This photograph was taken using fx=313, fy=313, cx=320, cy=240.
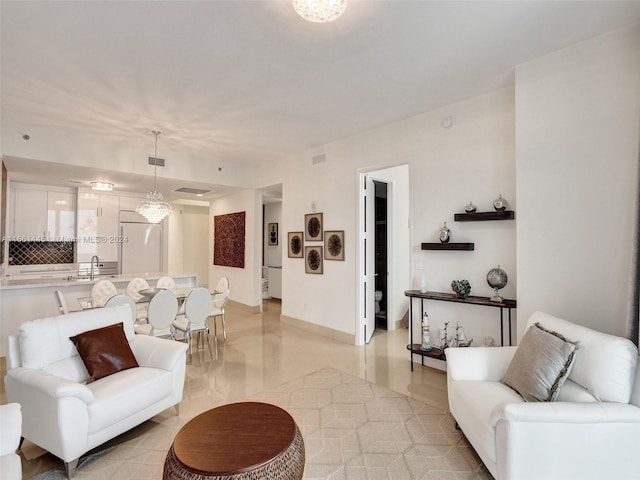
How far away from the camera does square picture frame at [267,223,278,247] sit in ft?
29.1

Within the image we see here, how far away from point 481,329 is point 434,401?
0.97m

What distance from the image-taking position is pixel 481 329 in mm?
3422

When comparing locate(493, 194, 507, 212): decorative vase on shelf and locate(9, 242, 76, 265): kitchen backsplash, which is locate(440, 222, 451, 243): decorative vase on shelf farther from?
locate(9, 242, 76, 265): kitchen backsplash

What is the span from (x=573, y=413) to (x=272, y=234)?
786cm

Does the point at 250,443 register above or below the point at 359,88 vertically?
below

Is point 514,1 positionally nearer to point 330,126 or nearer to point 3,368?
point 330,126

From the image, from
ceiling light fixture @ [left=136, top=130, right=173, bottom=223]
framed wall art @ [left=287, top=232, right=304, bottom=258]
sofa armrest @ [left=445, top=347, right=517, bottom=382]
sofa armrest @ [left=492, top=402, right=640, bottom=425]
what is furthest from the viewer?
framed wall art @ [left=287, top=232, right=304, bottom=258]

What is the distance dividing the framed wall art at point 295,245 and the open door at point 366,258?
4.45ft

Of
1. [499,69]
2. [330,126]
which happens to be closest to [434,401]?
[499,69]

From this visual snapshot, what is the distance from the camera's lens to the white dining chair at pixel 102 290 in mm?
4441

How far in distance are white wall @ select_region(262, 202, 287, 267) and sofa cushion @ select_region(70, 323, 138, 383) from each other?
19.7 feet

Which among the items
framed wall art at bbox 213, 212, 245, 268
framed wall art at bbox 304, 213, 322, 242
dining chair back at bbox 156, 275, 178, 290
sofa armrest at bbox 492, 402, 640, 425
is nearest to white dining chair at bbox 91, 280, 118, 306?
dining chair back at bbox 156, 275, 178, 290

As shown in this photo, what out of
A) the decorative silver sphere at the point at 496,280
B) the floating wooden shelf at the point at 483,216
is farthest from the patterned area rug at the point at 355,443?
the floating wooden shelf at the point at 483,216

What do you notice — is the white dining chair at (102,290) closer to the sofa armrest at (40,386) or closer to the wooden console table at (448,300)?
the sofa armrest at (40,386)
